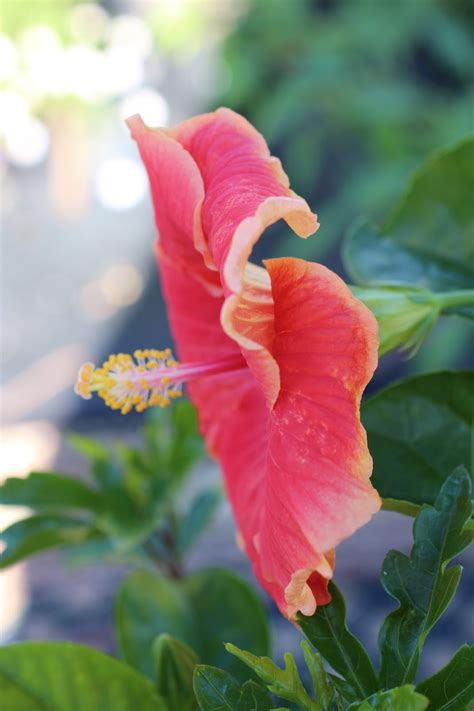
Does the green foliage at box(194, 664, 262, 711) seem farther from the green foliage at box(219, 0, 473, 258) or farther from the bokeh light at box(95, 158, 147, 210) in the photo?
the bokeh light at box(95, 158, 147, 210)

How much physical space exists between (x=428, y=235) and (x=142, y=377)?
27 cm

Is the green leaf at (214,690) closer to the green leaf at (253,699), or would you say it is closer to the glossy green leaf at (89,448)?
the green leaf at (253,699)

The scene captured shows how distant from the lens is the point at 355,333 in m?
0.47

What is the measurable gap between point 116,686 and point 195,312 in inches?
10.1

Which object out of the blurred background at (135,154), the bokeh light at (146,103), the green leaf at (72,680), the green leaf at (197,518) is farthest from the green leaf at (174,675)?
the bokeh light at (146,103)

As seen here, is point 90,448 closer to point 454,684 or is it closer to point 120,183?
point 454,684

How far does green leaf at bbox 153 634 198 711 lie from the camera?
1.92 ft

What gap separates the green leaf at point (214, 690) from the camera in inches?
17.7

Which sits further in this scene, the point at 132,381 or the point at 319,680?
the point at 132,381

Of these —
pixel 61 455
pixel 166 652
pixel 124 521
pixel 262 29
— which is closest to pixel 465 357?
pixel 61 455

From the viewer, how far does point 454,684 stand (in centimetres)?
45

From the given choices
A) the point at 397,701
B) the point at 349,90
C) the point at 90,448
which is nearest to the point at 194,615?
the point at 90,448

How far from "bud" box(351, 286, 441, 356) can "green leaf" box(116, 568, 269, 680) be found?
0.27 m

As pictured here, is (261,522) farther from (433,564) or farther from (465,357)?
(465,357)
